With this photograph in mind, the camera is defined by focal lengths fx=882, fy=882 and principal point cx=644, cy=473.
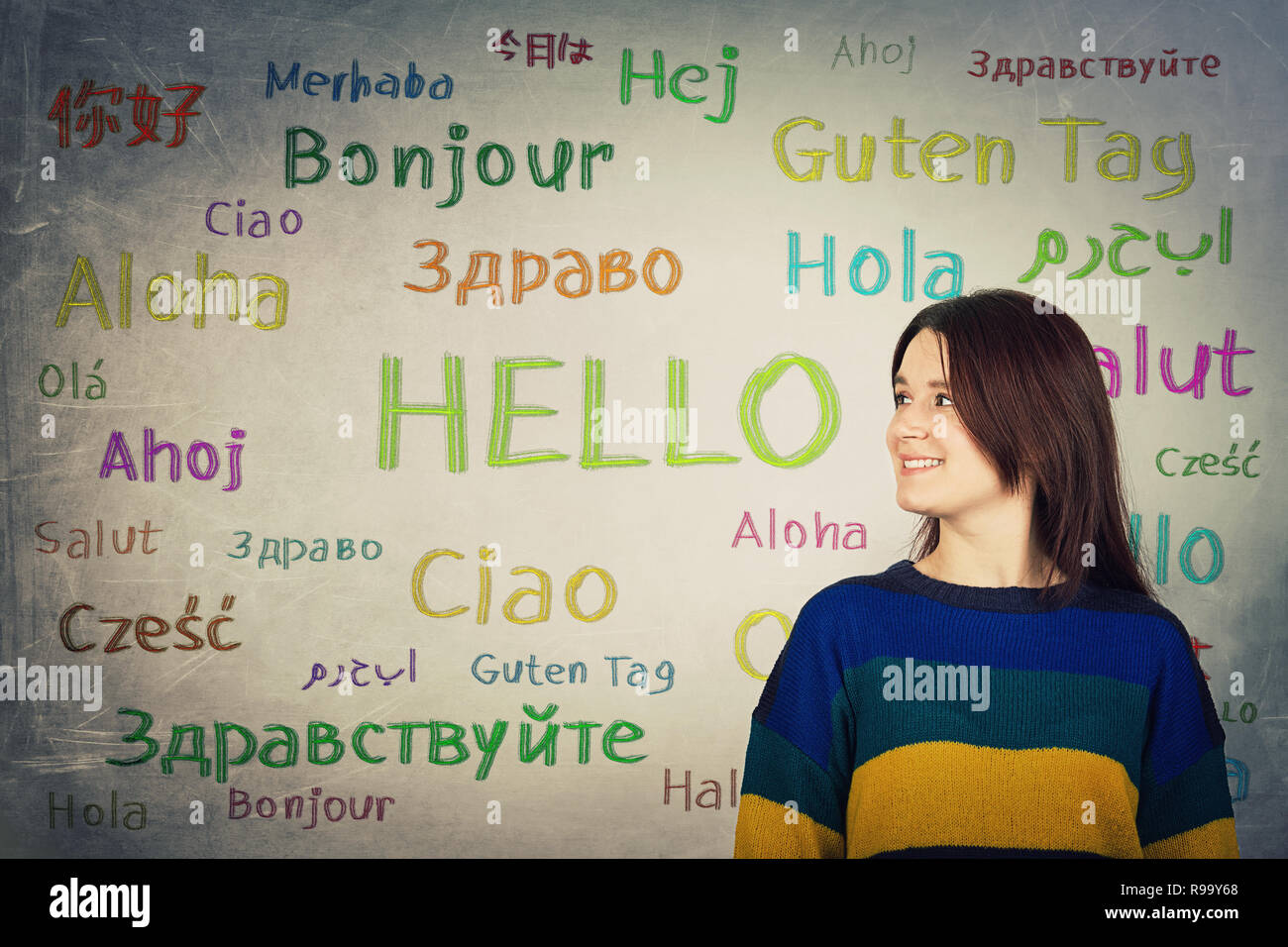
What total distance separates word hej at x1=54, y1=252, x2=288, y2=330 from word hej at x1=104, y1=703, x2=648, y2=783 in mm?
852

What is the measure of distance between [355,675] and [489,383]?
0.69 m

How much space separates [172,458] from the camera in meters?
1.88

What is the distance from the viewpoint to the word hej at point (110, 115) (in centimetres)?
189

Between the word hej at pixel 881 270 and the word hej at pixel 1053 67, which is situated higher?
the word hej at pixel 1053 67

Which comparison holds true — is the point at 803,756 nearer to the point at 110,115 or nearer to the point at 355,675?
the point at 355,675

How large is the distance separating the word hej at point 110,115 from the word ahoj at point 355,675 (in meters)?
1.17

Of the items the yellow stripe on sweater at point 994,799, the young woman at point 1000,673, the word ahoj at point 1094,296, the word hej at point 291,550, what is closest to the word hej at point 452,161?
the word hej at point 291,550

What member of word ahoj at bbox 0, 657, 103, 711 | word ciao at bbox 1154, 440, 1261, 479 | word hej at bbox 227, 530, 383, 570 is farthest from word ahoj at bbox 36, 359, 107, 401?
word ciao at bbox 1154, 440, 1261, 479

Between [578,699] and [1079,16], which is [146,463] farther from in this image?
[1079,16]

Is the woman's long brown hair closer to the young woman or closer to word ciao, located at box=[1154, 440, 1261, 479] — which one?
the young woman

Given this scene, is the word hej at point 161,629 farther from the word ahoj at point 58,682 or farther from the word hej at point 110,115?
the word hej at point 110,115

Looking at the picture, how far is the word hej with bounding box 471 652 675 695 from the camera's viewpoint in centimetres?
189

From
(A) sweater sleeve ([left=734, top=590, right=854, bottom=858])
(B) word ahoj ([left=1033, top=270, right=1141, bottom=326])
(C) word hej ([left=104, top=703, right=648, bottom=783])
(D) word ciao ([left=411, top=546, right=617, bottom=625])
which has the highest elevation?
(B) word ahoj ([left=1033, top=270, right=1141, bottom=326])
